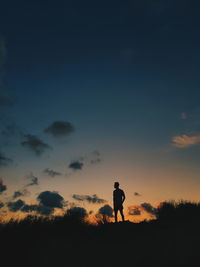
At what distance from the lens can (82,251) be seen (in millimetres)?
10562

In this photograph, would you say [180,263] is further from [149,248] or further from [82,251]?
[82,251]

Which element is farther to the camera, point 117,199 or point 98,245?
point 117,199

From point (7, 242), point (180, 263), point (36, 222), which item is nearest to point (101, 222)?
point (36, 222)

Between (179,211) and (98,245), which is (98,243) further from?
(179,211)

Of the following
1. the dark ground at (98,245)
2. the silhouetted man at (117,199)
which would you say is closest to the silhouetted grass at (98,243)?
the dark ground at (98,245)

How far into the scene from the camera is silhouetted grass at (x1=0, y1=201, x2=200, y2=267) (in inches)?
365

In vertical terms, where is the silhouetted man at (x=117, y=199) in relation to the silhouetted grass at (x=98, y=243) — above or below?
above

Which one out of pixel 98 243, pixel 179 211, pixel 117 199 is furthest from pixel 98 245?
pixel 179 211

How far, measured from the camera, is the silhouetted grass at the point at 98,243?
9.27 meters

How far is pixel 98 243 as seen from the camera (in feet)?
38.3

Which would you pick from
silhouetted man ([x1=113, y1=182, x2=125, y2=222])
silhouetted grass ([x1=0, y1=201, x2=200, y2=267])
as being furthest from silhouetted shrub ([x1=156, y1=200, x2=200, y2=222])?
silhouetted man ([x1=113, y1=182, x2=125, y2=222])

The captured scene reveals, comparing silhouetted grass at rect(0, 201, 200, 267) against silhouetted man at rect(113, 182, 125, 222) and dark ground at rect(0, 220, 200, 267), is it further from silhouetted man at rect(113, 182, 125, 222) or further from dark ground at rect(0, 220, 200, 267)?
silhouetted man at rect(113, 182, 125, 222)

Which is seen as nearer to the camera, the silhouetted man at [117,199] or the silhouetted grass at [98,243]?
the silhouetted grass at [98,243]

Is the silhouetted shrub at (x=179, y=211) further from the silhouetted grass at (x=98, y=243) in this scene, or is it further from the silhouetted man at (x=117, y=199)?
the silhouetted man at (x=117, y=199)
